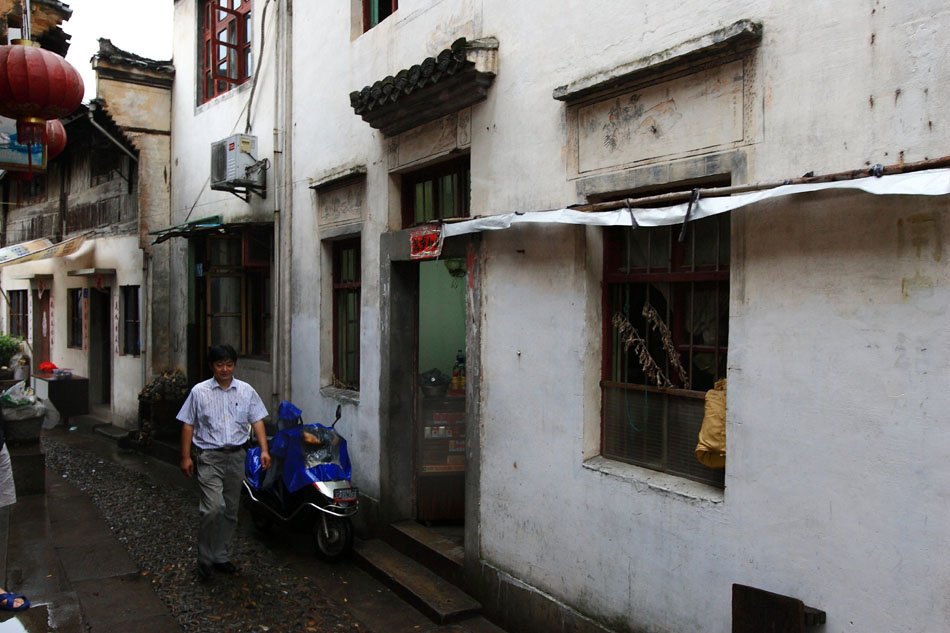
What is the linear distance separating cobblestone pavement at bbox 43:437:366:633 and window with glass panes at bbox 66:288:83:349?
25.9 feet

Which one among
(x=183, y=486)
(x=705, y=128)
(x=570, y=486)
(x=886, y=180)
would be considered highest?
(x=705, y=128)

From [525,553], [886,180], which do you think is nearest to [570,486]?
[525,553]

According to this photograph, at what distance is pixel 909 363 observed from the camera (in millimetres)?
3262

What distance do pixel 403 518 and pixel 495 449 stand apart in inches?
81.3

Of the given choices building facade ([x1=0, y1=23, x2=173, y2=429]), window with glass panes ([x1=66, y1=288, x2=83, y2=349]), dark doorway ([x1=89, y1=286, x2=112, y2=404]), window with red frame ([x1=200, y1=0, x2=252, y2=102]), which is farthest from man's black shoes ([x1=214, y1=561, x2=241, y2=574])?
window with glass panes ([x1=66, y1=288, x2=83, y2=349])

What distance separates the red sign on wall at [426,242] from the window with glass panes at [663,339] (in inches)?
68.4

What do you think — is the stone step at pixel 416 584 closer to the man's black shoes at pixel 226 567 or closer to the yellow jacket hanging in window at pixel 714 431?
the man's black shoes at pixel 226 567

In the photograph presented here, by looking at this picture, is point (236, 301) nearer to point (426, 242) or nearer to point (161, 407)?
point (161, 407)

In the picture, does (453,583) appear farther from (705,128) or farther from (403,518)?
(705,128)

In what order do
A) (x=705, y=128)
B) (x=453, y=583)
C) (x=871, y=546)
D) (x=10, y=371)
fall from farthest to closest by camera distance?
(x=10, y=371)
(x=453, y=583)
(x=705, y=128)
(x=871, y=546)

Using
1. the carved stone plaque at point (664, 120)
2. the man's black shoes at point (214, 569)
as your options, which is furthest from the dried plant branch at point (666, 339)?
the man's black shoes at point (214, 569)

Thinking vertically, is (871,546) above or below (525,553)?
above

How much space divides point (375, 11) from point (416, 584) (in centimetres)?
596

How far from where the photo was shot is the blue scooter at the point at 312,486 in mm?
6867
